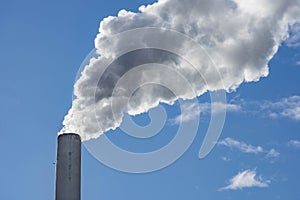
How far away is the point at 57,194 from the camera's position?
50.6m

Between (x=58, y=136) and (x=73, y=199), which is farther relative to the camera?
(x=58, y=136)

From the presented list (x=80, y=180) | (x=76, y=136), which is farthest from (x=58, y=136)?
(x=80, y=180)

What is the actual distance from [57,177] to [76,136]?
15.0 feet

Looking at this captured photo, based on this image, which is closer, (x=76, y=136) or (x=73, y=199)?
(x=73, y=199)

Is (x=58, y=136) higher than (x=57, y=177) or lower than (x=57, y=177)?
higher

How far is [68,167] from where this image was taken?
A: 169ft

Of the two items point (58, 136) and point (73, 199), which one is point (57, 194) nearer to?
point (73, 199)

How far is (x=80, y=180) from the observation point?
171 ft

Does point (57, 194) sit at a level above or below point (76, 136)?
below

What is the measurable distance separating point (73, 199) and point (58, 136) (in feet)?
22.9

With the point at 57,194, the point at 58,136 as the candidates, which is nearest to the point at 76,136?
the point at 58,136

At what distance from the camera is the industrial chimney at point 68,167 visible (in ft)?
166

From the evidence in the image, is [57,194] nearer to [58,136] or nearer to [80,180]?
[80,180]

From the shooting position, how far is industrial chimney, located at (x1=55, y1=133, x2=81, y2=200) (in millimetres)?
50562
